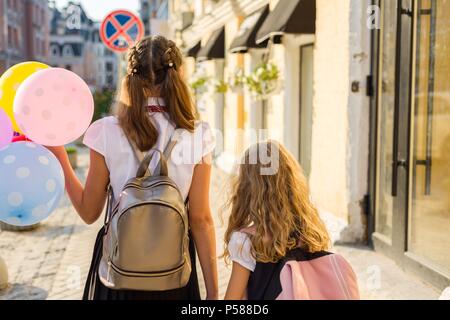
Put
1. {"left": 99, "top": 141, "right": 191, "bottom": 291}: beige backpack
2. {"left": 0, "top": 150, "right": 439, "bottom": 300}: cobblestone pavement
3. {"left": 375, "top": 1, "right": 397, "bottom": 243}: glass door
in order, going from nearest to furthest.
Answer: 1. {"left": 99, "top": 141, "right": 191, "bottom": 291}: beige backpack
2. {"left": 0, "top": 150, "right": 439, "bottom": 300}: cobblestone pavement
3. {"left": 375, "top": 1, "right": 397, "bottom": 243}: glass door

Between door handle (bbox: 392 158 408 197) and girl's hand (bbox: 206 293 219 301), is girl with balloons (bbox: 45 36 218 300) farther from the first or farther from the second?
door handle (bbox: 392 158 408 197)

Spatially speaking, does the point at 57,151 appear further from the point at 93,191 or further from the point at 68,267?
the point at 68,267

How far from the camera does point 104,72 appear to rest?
9700cm

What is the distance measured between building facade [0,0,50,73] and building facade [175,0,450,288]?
3283cm

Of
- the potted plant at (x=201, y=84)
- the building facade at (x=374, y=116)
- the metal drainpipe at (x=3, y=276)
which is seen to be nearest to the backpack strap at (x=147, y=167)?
the building facade at (x=374, y=116)

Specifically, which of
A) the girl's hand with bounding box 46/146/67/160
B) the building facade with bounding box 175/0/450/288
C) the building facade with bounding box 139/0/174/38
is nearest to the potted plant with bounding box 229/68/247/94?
the building facade with bounding box 139/0/174/38

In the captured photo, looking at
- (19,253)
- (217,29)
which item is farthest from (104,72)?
(19,253)

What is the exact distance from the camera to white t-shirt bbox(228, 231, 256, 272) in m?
2.26

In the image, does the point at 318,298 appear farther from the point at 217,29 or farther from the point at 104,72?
the point at 104,72

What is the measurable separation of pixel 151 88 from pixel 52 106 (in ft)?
1.75

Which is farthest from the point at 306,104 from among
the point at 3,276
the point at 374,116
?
the point at 3,276

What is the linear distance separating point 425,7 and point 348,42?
109 centimetres

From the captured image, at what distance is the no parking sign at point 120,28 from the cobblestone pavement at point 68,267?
103 inches

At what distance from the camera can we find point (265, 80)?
30.1 ft
